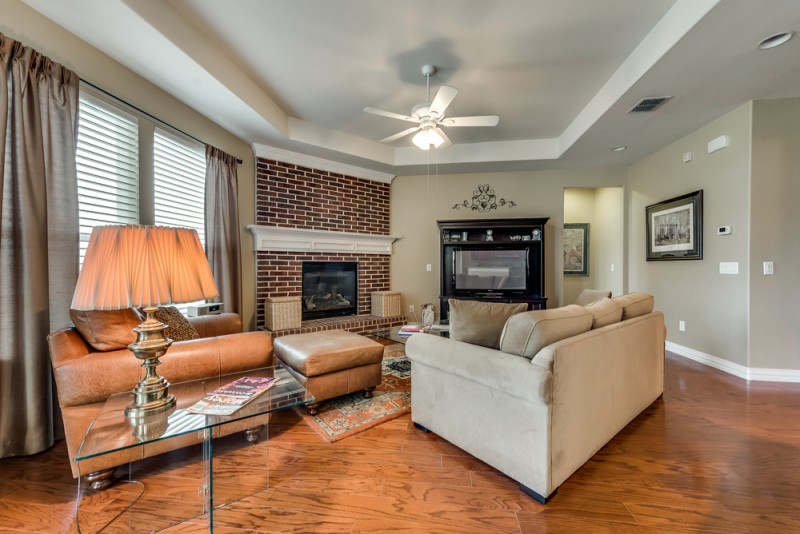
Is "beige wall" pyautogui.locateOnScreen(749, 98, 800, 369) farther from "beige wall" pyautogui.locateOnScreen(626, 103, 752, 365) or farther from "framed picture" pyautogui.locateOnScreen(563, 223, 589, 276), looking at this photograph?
"framed picture" pyautogui.locateOnScreen(563, 223, 589, 276)

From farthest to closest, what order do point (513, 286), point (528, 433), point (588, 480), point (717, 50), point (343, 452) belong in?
point (513, 286)
point (717, 50)
point (343, 452)
point (588, 480)
point (528, 433)

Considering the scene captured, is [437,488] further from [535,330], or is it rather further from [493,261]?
[493,261]

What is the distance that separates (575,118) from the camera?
371 centimetres

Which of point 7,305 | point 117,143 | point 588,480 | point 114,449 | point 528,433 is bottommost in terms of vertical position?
point 588,480

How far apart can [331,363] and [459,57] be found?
2.63 m

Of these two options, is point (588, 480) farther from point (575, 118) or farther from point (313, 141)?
point (313, 141)

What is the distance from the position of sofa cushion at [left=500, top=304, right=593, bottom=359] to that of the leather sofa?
1382mm

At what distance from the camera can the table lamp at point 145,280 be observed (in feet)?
3.78

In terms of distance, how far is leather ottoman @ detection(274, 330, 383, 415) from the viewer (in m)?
2.19

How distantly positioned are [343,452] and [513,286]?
363 centimetres

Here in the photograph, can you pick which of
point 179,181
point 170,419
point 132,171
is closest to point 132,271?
point 170,419

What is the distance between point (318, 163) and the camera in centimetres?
439

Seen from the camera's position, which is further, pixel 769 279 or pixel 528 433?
pixel 769 279

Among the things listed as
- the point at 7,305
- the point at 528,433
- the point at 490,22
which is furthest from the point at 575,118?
the point at 7,305
